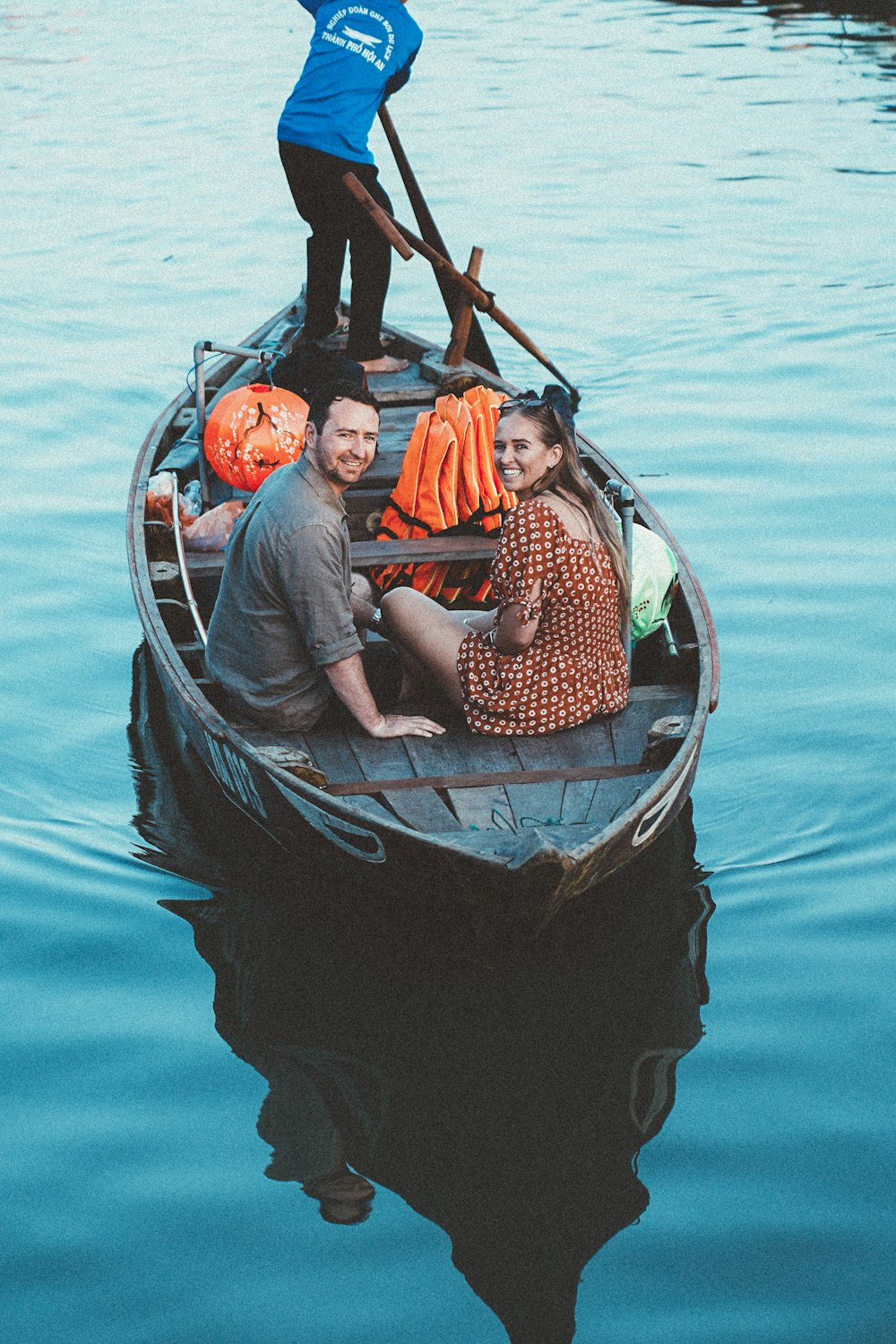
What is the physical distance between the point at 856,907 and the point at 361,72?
16.4ft

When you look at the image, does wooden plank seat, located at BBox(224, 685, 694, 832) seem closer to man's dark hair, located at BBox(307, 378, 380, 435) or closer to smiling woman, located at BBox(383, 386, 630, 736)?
smiling woman, located at BBox(383, 386, 630, 736)

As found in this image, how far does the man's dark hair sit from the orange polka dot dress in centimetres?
58

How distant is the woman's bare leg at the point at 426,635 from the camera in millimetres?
5020

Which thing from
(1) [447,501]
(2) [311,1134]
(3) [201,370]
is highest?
(3) [201,370]

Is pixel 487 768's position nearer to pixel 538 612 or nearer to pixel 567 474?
pixel 538 612

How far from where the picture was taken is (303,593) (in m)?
4.52

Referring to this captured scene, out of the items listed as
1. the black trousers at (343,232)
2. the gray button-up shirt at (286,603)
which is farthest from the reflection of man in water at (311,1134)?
the black trousers at (343,232)

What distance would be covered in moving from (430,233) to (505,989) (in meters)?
5.24

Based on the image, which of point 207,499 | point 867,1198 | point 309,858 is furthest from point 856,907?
point 207,499

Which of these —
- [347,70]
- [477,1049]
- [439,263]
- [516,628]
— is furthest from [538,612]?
[347,70]

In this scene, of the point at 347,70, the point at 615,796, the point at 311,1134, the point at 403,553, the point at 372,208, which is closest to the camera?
the point at 311,1134

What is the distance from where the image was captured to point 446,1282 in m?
3.60

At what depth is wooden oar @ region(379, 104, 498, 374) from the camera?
27.1 feet

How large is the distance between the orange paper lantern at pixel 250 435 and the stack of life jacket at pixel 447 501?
2.21 ft
